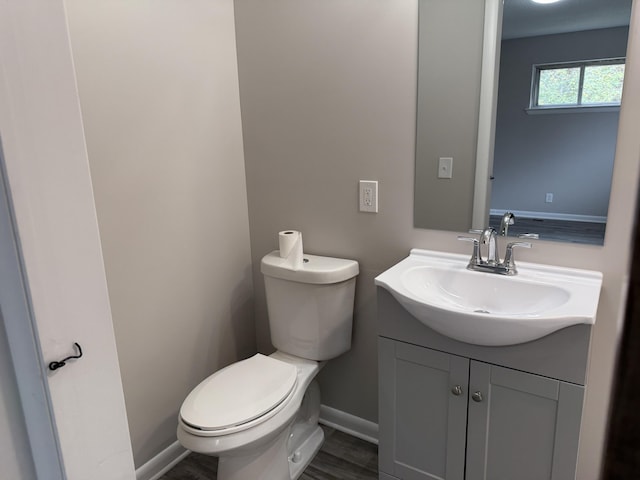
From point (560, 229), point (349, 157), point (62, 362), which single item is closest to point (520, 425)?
point (560, 229)

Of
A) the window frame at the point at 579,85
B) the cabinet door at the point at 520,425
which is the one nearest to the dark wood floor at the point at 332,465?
the cabinet door at the point at 520,425

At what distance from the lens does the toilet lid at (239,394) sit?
1483 millimetres

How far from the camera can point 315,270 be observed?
1807 millimetres

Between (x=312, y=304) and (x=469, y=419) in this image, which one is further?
(x=312, y=304)

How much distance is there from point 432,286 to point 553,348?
0.47 meters

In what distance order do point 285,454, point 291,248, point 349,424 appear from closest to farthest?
point 285,454 < point 291,248 < point 349,424

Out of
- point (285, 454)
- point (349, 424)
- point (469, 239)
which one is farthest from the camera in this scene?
point (349, 424)

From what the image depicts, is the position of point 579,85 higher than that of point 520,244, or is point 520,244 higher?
point 579,85

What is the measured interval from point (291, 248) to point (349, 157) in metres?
0.45

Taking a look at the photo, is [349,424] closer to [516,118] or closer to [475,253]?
[475,253]

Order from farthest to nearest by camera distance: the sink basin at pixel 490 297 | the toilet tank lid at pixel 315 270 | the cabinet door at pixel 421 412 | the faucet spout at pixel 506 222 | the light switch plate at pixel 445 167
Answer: the toilet tank lid at pixel 315 270
the light switch plate at pixel 445 167
the faucet spout at pixel 506 222
the cabinet door at pixel 421 412
the sink basin at pixel 490 297

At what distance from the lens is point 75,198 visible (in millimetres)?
834

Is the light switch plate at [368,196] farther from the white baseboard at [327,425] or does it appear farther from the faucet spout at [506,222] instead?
the white baseboard at [327,425]

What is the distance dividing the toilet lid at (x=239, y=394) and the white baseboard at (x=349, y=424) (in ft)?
1.77
